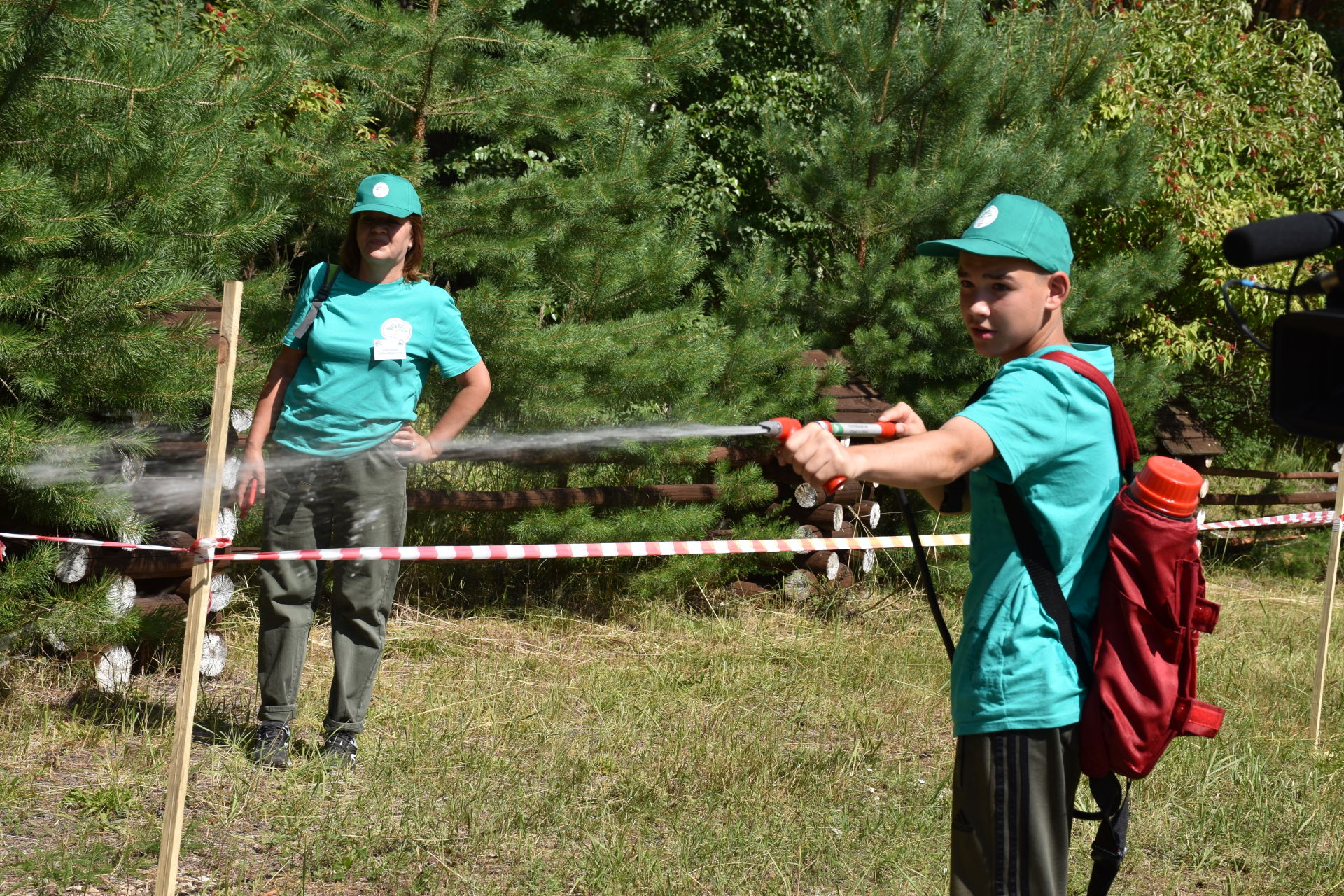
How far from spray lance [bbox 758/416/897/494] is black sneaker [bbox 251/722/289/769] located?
2.80m

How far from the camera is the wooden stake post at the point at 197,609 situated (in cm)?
316

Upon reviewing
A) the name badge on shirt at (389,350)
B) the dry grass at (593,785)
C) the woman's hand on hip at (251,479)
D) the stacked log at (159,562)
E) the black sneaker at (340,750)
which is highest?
the name badge on shirt at (389,350)

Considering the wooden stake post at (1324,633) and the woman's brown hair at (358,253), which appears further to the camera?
the wooden stake post at (1324,633)

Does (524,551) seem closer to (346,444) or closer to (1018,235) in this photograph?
(346,444)

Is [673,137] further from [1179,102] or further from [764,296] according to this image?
[1179,102]

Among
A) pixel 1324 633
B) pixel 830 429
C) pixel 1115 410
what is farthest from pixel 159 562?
pixel 1324 633

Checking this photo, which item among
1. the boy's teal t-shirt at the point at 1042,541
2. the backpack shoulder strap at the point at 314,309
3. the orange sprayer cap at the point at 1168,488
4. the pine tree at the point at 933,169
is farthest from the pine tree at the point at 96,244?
the pine tree at the point at 933,169

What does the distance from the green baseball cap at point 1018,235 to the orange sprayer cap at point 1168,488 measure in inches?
18.3

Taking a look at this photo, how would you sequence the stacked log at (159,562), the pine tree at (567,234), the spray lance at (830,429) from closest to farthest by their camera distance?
the spray lance at (830,429) → the stacked log at (159,562) → the pine tree at (567,234)

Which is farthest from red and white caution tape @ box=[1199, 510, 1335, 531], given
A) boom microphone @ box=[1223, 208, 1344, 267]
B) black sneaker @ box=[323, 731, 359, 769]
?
boom microphone @ box=[1223, 208, 1344, 267]

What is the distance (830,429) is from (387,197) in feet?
8.68

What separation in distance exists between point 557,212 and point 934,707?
3.25 meters

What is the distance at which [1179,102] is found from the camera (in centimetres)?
1082

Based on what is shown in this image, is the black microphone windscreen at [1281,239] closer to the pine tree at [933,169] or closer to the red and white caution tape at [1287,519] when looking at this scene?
the red and white caution tape at [1287,519]
